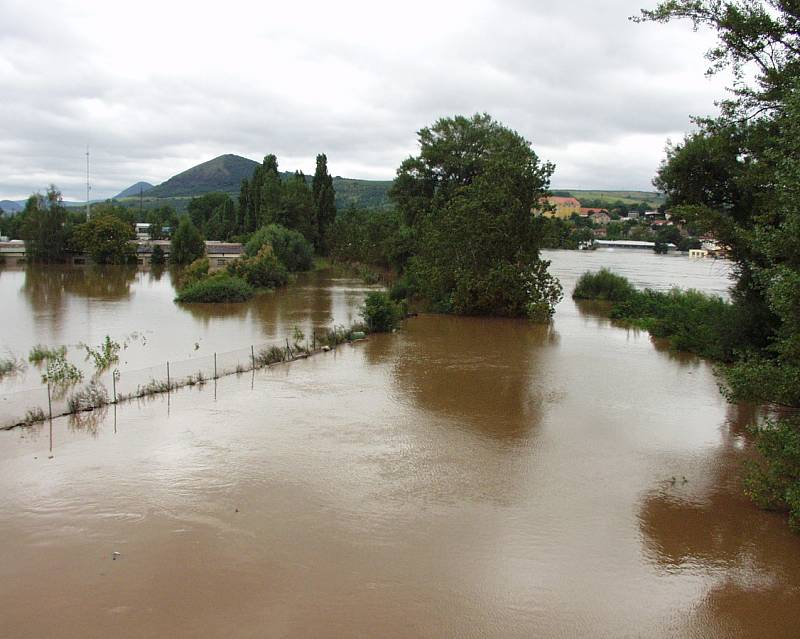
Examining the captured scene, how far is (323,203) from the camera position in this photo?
224 ft

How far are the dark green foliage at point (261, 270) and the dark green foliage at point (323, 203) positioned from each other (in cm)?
2269

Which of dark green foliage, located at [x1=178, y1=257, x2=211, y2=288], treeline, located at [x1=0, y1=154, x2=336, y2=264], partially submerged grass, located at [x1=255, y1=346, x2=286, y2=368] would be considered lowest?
partially submerged grass, located at [x1=255, y1=346, x2=286, y2=368]

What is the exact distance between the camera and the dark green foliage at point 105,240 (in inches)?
2416

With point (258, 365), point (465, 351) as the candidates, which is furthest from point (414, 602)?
point (465, 351)

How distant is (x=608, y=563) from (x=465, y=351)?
45.8 ft

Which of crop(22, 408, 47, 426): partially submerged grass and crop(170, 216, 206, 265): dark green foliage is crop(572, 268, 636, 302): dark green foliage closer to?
crop(22, 408, 47, 426): partially submerged grass

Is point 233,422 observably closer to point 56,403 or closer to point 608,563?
point 56,403

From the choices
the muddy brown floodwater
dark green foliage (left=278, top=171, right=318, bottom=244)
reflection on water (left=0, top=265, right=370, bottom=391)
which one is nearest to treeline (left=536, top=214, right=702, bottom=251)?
dark green foliage (left=278, top=171, right=318, bottom=244)

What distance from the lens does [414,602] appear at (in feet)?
25.1

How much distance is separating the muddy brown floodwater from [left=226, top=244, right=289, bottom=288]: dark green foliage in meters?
26.2

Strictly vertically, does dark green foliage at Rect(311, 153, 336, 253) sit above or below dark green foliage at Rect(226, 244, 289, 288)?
above

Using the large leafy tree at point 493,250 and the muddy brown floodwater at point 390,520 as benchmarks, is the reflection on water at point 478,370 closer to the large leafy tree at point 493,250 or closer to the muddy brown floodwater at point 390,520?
the muddy brown floodwater at point 390,520

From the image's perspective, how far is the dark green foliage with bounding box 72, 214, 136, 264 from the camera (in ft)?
201

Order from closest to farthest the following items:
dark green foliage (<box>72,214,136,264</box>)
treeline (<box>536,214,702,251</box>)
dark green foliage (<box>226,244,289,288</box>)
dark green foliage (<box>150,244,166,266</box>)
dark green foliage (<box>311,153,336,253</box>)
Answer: dark green foliage (<box>226,244,289,288</box>) < dark green foliage (<box>72,214,136,264</box>) < dark green foliage (<box>150,244,166,266</box>) < dark green foliage (<box>311,153,336,253</box>) < treeline (<box>536,214,702,251</box>)
